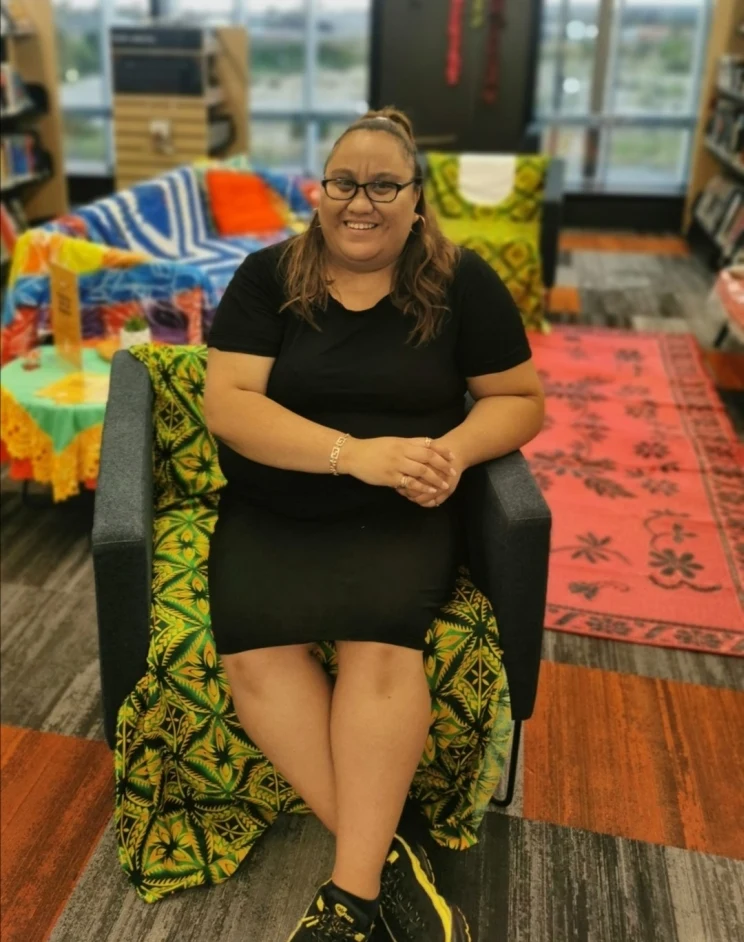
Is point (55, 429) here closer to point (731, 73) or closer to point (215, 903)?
point (215, 903)

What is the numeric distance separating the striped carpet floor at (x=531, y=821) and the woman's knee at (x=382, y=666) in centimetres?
40

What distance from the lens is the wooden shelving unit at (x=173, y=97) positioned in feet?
19.7

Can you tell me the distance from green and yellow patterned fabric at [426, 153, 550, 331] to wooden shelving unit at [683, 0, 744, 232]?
1645 mm

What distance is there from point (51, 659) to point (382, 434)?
1.07 m

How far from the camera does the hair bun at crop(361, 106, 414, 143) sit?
1724 millimetres

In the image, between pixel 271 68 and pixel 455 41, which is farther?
pixel 271 68

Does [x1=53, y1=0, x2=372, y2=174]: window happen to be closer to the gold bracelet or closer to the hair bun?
the hair bun

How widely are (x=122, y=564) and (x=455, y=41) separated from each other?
20.6 feet

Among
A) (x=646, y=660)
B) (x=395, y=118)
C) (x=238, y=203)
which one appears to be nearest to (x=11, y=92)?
(x=238, y=203)

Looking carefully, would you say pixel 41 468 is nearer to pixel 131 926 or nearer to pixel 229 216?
pixel 131 926

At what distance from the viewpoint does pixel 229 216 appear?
4852 millimetres

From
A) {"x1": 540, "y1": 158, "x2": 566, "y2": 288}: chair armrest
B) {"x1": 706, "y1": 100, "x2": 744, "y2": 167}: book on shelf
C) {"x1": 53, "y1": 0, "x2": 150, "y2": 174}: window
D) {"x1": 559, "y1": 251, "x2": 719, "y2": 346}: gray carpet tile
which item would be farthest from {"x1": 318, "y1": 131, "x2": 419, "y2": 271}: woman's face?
{"x1": 53, "y1": 0, "x2": 150, "y2": 174}: window

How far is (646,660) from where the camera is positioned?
2291 mm

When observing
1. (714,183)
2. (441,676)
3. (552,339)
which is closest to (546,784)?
(441,676)
